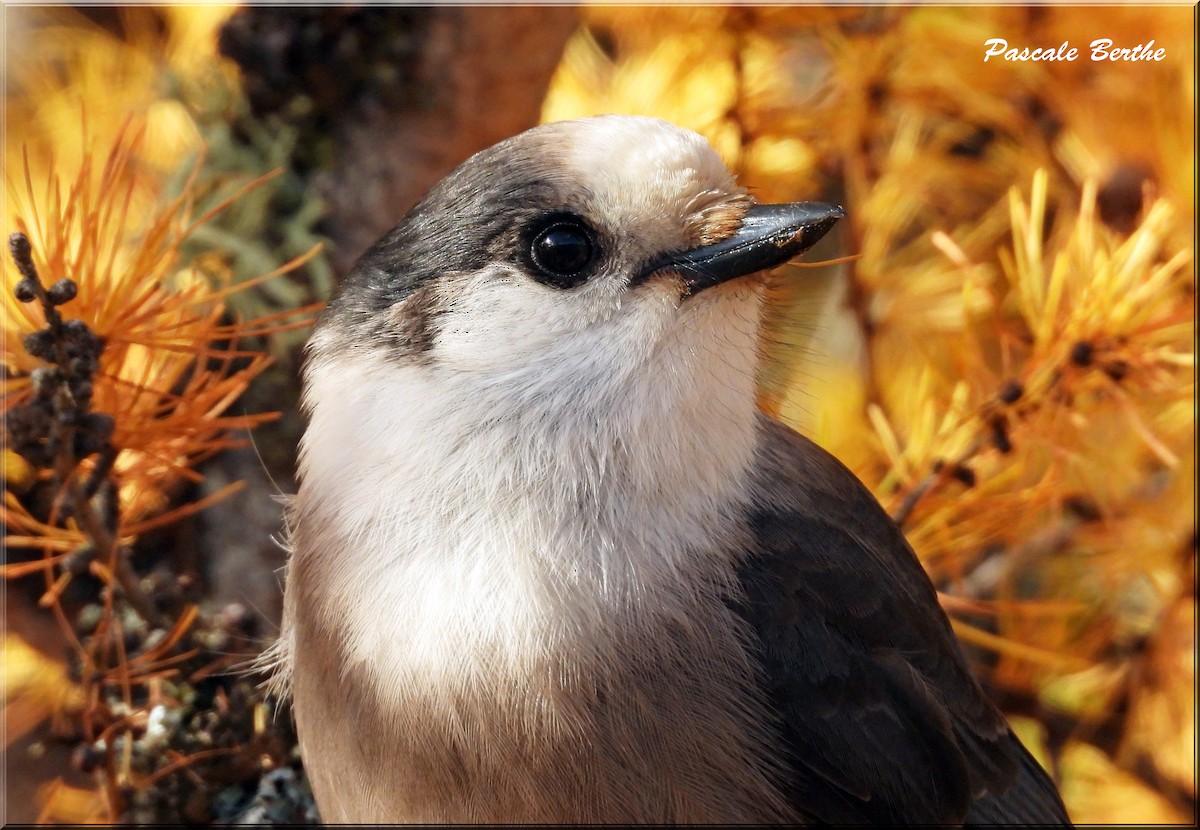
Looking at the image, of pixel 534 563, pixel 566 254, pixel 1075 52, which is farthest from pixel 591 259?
pixel 1075 52

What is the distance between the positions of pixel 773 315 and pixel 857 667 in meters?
0.37

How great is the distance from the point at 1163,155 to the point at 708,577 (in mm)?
885

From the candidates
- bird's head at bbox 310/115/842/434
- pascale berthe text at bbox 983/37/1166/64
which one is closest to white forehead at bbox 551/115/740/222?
bird's head at bbox 310/115/842/434

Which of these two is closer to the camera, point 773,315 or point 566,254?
point 566,254

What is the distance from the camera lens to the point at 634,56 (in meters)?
1.67

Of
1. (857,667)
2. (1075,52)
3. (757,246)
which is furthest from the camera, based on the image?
(1075,52)

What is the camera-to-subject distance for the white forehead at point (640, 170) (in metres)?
1.02

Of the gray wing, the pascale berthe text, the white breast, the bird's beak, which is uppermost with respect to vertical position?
the pascale berthe text

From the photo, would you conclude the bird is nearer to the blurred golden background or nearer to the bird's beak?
the bird's beak

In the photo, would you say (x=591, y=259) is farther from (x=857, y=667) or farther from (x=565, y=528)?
(x=857, y=667)

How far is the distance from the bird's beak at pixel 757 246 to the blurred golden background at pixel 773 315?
0.55 feet

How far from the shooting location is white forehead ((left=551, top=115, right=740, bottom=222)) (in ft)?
3.36

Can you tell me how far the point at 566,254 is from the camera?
1.03 metres

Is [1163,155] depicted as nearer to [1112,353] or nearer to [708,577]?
[1112,353]
